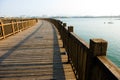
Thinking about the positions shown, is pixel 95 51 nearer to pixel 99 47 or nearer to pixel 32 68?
pixel 99 47

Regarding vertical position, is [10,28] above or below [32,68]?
above

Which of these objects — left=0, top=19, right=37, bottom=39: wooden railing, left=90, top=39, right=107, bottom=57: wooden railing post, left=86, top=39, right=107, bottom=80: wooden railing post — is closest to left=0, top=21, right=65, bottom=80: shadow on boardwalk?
left=86, top=39, right=107, bottom=80: wooden railing post

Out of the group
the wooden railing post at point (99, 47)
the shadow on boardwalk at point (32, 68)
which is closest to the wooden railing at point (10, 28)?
the shadow on boardwalk at point (32, 68)

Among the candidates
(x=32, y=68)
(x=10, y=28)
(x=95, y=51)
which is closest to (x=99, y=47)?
(x=95, y=51)

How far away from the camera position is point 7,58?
6.01 meters

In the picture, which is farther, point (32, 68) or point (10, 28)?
point (10, 28)

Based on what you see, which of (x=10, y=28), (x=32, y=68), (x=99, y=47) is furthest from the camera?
(x=10, y=28)

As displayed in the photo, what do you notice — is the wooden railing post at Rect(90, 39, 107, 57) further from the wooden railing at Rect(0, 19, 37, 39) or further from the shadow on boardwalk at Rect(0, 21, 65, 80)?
the wooden railing at Rect(0, 19, 37, 39)

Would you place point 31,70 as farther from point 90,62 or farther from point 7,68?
point 90,62

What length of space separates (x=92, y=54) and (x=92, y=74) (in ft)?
1.40

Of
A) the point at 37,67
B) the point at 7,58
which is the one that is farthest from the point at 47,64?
the point at 7,58

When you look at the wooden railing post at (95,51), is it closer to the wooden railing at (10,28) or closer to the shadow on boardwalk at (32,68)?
the shadow on boardwalk at (32,68)

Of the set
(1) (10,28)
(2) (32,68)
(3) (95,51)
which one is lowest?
(2) (32,68)

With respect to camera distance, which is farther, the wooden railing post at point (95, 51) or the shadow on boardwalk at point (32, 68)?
the shadow on boardwalk at point (32, 68)
